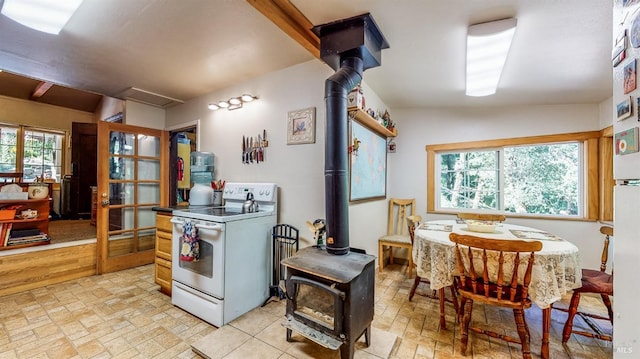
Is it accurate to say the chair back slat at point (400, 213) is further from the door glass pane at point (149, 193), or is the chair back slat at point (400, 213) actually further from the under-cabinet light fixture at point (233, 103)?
the door glass pane at point (149, 193)

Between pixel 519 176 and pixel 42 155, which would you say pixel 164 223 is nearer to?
pixel 519 176

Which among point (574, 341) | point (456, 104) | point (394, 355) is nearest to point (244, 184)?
point (394, 355)

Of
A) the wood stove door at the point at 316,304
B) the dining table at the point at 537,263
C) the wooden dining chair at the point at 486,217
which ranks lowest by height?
the wood stove door at the point at 316,304

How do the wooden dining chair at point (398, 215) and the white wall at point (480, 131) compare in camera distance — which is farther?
the wooden dining chair at point (398, 215)

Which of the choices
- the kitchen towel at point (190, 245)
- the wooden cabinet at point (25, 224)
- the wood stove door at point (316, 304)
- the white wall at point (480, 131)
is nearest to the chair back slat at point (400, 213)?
the white wall at point (480, 131)

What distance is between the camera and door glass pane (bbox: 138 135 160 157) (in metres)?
3.61

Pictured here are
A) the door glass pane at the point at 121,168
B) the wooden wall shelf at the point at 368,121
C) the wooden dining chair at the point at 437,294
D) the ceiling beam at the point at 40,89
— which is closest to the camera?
the wooden dining chair at the point at 437,294

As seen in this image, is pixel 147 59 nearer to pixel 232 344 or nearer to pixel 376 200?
pixel 232 344

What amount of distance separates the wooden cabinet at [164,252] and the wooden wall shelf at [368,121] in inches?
86.6

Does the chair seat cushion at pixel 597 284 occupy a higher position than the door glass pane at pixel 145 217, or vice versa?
the door glass pane at pixel 145 217

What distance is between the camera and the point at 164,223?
2.66m

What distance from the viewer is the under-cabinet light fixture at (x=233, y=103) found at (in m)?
2.87

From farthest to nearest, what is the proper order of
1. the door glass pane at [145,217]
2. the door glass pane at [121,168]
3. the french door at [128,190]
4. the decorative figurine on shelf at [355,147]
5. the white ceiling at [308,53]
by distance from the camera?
1. the door glass pane at [145,217]
2. the door glass pane at [121,168]
3. the french door at [128,190]
4. the decorative figurine on shelf at [355,147]
5. the white ceiling at [308,53]

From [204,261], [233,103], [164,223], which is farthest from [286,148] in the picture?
[164,223]
